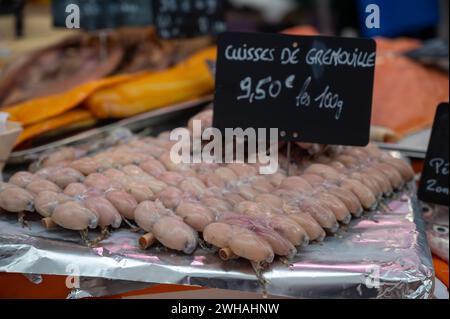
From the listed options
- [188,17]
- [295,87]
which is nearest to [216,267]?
[295,87]

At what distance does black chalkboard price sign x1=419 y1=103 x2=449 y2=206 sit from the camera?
5.34ft

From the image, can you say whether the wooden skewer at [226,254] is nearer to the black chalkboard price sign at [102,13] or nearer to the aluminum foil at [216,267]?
the aluminum foil at [216,267]

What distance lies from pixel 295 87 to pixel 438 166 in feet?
1.53

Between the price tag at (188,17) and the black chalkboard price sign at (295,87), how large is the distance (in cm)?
106

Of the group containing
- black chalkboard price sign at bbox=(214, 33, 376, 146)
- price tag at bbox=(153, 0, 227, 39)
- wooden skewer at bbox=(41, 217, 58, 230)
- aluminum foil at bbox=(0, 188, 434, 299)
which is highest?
price tag at bbox=(153, 0, 227, 39)

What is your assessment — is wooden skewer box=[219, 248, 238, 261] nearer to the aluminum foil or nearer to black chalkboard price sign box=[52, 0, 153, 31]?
the aluminum foil

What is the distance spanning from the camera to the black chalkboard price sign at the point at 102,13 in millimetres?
2555

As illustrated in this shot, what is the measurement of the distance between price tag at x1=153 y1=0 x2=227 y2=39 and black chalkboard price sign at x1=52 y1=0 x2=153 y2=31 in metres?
0.25

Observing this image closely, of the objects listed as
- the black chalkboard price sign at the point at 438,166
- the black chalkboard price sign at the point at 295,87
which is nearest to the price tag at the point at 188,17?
the black chalkboard price sign at the point at 295,87

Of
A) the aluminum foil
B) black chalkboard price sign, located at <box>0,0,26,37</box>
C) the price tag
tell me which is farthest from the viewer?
black chalkboard price sign, located at <box>0,0,26,37</box>

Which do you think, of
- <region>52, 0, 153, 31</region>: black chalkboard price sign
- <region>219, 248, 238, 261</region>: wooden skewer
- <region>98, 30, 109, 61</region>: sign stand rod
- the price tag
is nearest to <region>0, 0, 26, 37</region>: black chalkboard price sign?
<region>52, 0, 153, 31</region>: black chalkboard price sign

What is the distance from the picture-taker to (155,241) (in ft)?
4.13

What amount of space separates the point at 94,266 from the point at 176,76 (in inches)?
51.4
